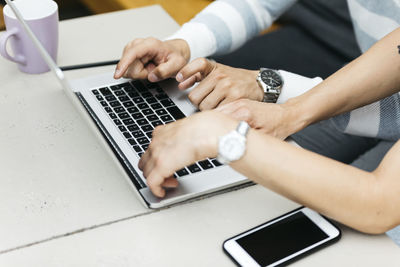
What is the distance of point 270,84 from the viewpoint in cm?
97

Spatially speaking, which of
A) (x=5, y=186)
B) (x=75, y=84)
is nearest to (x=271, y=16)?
(x=75, y=84)

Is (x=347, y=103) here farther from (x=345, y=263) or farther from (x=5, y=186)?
(x=5, y=186)

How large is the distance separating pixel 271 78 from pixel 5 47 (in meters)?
0.50

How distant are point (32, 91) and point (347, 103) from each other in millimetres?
578

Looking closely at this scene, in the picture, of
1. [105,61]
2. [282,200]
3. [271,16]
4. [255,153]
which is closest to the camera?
[255,153]

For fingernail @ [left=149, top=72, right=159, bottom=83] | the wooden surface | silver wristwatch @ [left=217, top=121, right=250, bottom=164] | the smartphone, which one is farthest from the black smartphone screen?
the wooden surface

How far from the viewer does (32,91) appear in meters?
0.96

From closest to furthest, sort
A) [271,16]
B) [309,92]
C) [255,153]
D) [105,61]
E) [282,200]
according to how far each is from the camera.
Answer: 1. [255,153]
2. [282,200]
3. [309,92]
4. [105,61]
5. [271,16]

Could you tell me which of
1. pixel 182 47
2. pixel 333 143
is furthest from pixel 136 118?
pixel 333 143

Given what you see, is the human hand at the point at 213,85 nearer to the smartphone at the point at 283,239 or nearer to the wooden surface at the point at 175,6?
the smartphone at the point at 283,239

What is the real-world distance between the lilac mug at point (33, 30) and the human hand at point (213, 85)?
0.87 ft

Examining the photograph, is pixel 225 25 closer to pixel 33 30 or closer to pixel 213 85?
pixel 213 85

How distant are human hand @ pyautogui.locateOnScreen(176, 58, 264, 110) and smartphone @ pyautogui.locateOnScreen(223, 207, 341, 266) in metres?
0.27

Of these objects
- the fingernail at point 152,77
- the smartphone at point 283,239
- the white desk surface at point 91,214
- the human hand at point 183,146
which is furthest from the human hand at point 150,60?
the smartphone at point 283,239
